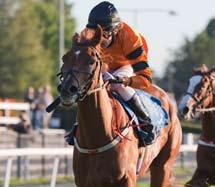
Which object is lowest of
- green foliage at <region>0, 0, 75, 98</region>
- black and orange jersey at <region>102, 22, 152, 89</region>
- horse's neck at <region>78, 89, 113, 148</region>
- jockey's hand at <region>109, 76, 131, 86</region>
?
horse's neck at <region>78, 89, 113, 148</region>

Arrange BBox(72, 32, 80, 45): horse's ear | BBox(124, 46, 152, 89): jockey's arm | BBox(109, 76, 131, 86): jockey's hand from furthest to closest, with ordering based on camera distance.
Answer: BBox(124, 46, 152, 89): jockey's arm, BBox(109, 76, 131, 86): jockey's hand, BBox(72, 32, 80, 45): horse's ear

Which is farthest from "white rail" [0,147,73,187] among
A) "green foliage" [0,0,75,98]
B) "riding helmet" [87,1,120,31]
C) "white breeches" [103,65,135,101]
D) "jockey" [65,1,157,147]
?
"green foliage" [0,0,75,98]

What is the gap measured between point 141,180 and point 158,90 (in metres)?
8.40

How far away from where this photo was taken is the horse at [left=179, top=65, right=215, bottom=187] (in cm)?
1088

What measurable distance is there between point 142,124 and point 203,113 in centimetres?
307

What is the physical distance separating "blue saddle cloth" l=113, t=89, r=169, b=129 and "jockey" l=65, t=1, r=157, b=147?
7cm

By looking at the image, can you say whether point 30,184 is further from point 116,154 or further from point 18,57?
point 18,57

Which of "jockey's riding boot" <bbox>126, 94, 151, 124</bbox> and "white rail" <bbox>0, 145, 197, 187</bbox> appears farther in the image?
"white rail" <bbox>0, 145, 197, 187</bbox>

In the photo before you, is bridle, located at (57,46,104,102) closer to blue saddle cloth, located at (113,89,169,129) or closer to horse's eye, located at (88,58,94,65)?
horse's eye, located at (88,58,94,65)

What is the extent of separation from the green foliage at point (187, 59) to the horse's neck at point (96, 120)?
66.5 m

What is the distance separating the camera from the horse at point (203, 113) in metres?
10.9

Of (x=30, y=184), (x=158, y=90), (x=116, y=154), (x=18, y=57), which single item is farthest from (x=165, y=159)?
(x=18, y=57)

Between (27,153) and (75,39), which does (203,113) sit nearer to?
(27,153)

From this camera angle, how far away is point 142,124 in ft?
27.9
